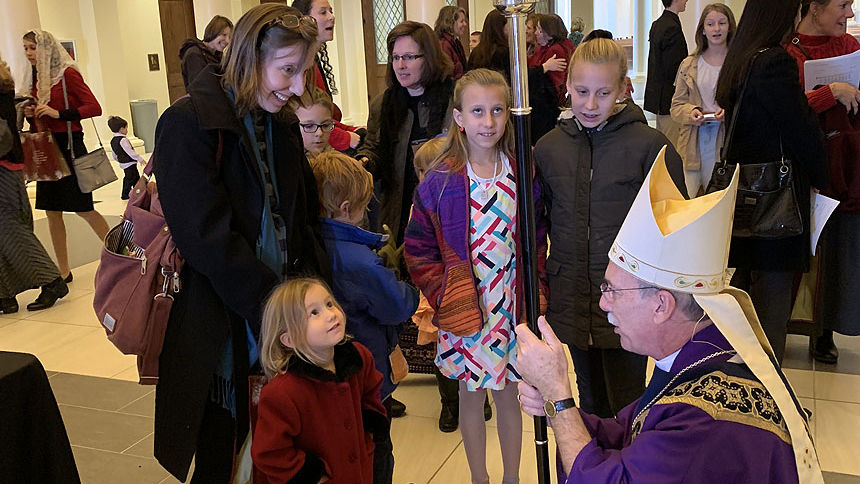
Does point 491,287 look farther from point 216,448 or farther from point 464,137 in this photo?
point 216,448

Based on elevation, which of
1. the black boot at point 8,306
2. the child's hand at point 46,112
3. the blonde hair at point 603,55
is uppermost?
the blonde hair at point 603,55

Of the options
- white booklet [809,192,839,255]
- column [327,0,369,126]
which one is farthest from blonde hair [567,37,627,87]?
column [327,0,369,126]

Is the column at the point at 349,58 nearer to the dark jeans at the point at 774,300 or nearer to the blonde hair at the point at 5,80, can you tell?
the blonde hair at the point at 5,80

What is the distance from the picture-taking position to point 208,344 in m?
2.05

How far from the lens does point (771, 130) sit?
285 centimetres

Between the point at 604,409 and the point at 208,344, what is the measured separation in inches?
55.5

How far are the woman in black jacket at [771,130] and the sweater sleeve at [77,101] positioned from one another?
3.90 m

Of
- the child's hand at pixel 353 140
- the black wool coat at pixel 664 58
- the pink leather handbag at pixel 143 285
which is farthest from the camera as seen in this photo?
the black wool coat at pixel 664 58

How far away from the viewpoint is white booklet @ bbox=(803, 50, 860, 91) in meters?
3.19

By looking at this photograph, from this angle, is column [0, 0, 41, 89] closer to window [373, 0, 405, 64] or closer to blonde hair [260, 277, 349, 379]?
blonde hair [260, 277, 349, 379]


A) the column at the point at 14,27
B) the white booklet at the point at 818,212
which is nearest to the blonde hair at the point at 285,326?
the white booklet at the point at 818,212

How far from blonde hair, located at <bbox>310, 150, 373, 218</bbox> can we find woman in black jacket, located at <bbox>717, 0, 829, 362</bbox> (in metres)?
1.41

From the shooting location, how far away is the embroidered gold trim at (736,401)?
1.31 metres

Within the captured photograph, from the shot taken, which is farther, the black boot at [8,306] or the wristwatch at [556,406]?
the black boot at [8,306]
